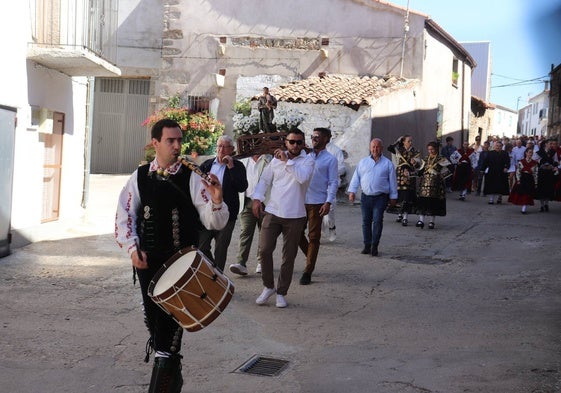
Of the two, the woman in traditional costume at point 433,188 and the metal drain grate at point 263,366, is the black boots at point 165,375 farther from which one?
the woman in traditional costume at point 433,188

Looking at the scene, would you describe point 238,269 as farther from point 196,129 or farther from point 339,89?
point 196,129

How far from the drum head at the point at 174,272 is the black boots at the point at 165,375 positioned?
17.0 inches

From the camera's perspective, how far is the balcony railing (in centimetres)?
1182

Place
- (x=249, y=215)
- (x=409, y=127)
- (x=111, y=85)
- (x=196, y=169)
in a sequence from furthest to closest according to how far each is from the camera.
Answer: (x=111, y=85) → (x=409, y=127) → (x=249, y=215) → (x=196, y=169)

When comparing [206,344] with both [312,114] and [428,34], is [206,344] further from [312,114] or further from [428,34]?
[428,34]

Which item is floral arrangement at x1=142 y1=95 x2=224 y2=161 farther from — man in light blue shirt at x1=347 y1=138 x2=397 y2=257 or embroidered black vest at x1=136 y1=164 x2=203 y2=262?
embroidered black vest at x1=136 y1=164 x2=203 y2=262

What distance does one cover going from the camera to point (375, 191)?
11555 mm

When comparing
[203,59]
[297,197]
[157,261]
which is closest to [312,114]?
[203,59]

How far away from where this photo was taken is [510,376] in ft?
18.4

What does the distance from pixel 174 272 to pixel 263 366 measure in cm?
177

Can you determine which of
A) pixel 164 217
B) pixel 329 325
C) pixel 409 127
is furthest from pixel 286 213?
pixel 409 127

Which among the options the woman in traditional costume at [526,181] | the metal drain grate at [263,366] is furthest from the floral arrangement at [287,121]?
the metal drain grate at [263,366]

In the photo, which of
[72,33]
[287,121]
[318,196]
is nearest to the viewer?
[318,196]

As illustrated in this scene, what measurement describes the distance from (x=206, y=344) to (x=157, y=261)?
201cm
